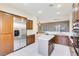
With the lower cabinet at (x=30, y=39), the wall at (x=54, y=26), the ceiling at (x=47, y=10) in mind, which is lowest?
the lower cabinet at (x=30, y=39)

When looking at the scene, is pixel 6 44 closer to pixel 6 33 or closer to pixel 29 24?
pixel 6 33

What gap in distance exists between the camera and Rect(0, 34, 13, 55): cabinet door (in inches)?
118

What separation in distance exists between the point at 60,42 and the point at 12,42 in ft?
8.67

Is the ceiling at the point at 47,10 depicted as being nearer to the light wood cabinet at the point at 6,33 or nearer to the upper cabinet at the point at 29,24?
the light wood cabinet at the point at 6,33

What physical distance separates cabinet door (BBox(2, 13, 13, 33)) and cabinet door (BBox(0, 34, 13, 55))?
0.56 feet

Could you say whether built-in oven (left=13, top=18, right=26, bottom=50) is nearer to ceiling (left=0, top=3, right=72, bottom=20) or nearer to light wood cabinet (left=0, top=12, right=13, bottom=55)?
light wood cabinet (left=0, top=12, right=13, bottom=55)

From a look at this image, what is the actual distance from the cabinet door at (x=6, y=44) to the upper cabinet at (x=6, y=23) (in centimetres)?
17

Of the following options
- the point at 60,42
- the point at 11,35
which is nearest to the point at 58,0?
the point at 11,35

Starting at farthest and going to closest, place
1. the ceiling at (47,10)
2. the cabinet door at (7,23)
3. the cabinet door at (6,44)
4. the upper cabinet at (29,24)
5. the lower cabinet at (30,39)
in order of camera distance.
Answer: the upper cabinet at (29,24), the lower cabinet at (30,39), the ceiling at (47,10), the cabinet door at (7,23), the cabinet door at (6,44)

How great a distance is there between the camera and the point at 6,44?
3.20 m

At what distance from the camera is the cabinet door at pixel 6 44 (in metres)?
3.01

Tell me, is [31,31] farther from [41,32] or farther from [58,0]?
[58,0]

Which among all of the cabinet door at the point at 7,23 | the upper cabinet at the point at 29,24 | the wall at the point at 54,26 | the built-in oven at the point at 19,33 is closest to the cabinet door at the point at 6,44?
the cabinet door at the point at 7,23

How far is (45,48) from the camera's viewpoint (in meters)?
3.10
